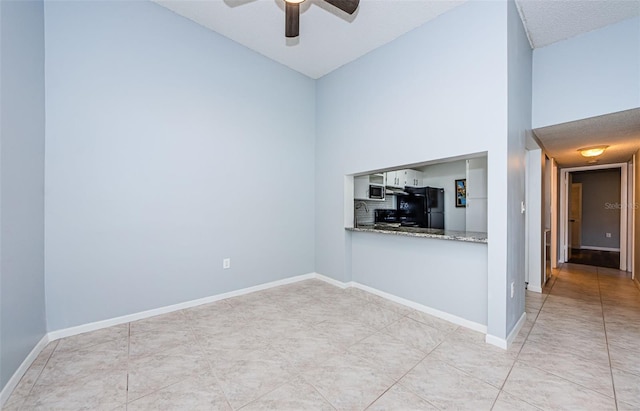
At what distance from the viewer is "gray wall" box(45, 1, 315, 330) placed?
221 cm

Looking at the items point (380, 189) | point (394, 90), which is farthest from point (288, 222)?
point (394, 90)

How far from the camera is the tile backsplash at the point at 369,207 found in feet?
15.8

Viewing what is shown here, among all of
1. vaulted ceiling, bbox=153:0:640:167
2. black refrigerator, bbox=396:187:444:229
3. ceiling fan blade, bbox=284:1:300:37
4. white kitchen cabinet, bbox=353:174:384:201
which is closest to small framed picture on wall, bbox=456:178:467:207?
black refrigerator, bbox=396:187:444:229

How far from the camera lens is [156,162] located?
8.69 feet

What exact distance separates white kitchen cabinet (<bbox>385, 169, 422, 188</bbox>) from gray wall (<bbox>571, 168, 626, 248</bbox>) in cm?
507

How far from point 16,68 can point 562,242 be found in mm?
8077

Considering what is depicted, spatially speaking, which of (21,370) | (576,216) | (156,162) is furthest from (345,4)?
(576,216)

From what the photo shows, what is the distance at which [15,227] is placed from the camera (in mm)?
1699

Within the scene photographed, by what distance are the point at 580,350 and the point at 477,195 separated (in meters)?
2.10

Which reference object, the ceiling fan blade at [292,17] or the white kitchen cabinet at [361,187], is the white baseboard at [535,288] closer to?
the white kitchen cabinet at [361,187]

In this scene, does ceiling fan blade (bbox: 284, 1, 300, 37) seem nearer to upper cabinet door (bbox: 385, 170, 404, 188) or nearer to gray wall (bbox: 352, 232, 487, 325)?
gray wall (bbox: 352, 232, 487, 325)

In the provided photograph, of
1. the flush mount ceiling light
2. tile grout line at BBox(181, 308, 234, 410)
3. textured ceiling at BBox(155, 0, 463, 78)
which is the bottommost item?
tile grout line at BBox(181, 308, 234, 410)

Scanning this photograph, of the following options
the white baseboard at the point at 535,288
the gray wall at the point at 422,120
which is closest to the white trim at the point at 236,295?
the gray wall at the point at 422,120

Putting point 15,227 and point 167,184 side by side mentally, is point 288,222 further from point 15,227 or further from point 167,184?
point 15,227
